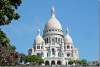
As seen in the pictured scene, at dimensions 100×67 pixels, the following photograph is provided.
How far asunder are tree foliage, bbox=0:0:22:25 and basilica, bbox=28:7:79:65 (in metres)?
132

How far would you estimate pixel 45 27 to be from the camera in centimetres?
15550

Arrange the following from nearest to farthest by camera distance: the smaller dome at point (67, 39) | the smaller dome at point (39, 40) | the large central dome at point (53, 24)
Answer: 1. the smaller dome at point (39, 40)
2. the large central dome at point (53, 24)
3. the smaller dome at point (67, 39)

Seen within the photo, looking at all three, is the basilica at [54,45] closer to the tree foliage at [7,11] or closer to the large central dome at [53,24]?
the large central dome at [53,24]

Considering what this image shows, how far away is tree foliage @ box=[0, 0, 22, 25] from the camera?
48.7 ft

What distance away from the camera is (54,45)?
150875 millimetres

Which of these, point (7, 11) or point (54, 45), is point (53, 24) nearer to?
point (54, 45)

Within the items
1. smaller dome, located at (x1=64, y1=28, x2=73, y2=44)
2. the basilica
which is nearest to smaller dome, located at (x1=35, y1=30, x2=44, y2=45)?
the basilica

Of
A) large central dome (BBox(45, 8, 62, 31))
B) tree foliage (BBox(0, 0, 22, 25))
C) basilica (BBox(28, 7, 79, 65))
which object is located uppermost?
large central dome (BBox(45, 8, 62, 31))

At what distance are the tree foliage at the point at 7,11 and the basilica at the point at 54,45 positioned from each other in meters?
132

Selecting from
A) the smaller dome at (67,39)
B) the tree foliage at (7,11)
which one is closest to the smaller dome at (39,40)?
the smaller dome at (67,39)

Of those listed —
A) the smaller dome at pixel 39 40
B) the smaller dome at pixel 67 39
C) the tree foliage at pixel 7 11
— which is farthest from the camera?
the smaller dome at pixel 67 39

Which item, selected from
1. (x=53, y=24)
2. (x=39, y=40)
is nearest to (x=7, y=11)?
(x=39, y=40)

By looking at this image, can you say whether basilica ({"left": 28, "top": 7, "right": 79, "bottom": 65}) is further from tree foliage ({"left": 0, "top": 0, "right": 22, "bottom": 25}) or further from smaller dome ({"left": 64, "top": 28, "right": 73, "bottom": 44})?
tree foliage ({"left": 0, "top": 0, "right": 22, "bottom": 25})

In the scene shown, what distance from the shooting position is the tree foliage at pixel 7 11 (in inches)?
584
